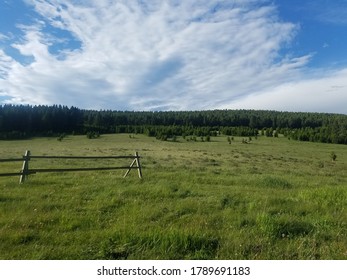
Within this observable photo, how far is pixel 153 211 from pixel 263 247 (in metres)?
3.01

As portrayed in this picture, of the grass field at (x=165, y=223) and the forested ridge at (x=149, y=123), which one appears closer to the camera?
the grass field at (x=165, y=223)

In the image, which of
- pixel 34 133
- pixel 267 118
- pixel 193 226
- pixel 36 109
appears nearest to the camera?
pixel 193 226

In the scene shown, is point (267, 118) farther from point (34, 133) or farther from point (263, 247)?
point (263, 247)

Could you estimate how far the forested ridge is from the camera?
119 meters

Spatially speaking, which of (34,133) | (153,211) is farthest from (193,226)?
(34,133)

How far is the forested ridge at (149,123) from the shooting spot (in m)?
119

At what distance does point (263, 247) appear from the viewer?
5469mm

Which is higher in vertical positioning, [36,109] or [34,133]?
[36,109]

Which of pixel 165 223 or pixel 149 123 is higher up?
pixel 149 123

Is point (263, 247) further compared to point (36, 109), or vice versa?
point (36, 109)

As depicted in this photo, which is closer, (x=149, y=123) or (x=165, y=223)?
(x=165, y=223)

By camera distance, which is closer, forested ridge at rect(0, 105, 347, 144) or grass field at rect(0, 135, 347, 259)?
grass field at rect(0, 135, 347, 259)

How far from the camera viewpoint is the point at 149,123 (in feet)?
567
